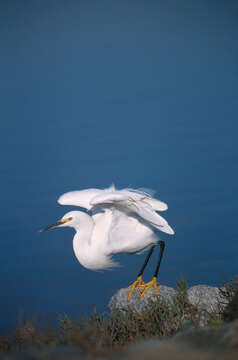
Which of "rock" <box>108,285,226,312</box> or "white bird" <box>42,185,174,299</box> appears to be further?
"rock" <box>108,285,226,312</box>

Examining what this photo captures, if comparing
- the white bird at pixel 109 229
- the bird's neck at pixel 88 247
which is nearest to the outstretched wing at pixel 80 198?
the white bird at pixel 109 229

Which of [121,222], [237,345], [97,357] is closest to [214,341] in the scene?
[237,345]

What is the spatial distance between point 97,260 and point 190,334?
1671 mm

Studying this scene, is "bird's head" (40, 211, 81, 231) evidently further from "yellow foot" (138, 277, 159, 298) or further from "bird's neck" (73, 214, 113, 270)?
"yellow foot" (138, 277, 159, 298)

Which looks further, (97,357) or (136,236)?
(136,236)

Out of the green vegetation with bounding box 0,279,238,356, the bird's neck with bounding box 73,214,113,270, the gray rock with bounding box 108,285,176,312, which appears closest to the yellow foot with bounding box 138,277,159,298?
the gray rock with bounding box 108,285,176,312

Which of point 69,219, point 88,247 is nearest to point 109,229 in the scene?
point 88,247

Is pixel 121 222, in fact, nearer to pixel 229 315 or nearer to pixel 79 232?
pixel 79 232

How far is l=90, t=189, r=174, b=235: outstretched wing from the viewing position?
2.41m

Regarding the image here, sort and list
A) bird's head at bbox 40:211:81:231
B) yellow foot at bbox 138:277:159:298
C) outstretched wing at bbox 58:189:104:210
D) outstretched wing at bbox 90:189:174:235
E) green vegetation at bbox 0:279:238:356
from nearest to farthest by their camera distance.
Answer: green vegetation at bbox 0:279:238:356, outstretched wing at bbox 90:189:174:235, bird's head at bbox 40:211:81:231, outstretched wing at bbox 58:189:104:210, yellow foot at bbox 138:277:159:298

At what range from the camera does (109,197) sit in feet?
7.80

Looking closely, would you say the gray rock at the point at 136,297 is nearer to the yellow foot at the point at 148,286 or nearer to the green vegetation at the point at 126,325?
the yellow foot at the point at 148,286

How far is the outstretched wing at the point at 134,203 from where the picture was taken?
94.7 inches

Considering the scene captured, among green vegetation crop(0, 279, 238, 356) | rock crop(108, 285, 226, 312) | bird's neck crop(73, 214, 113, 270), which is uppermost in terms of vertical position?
bird's neck crop(73, 214, 113, 270)
